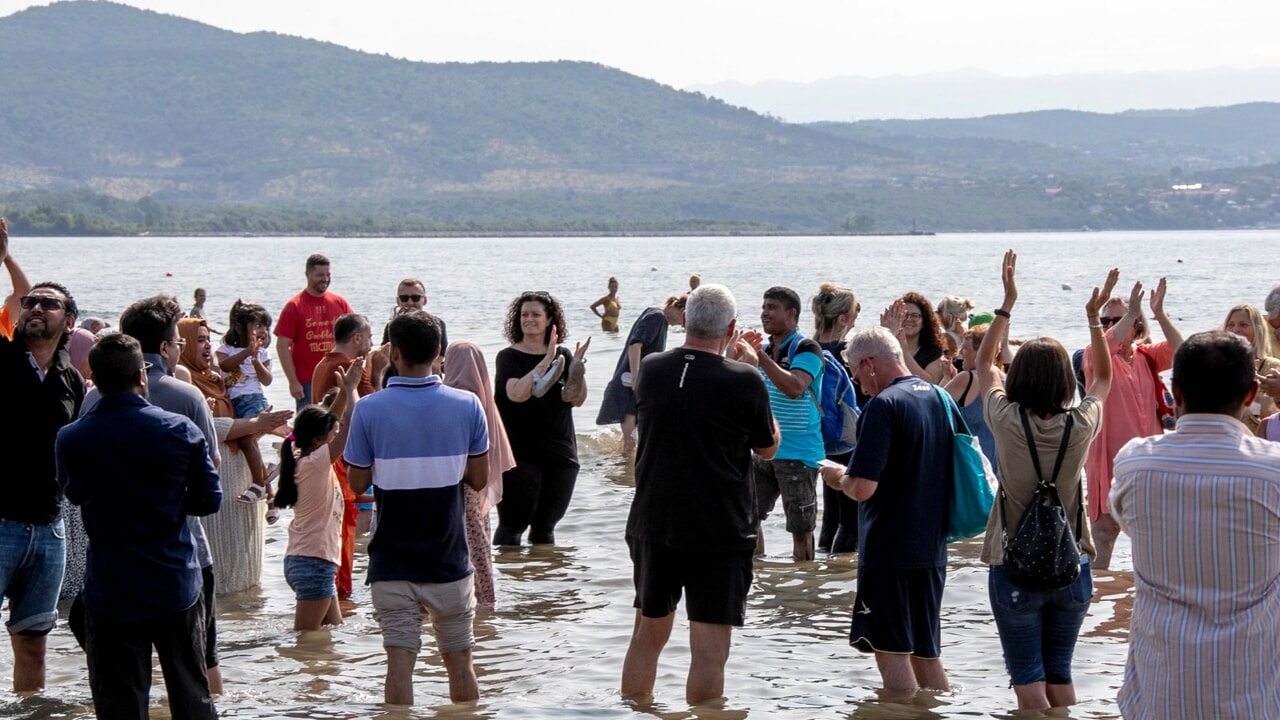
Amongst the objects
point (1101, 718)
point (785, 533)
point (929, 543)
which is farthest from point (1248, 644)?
point (785, 533)

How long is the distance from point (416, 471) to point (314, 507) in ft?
5.94

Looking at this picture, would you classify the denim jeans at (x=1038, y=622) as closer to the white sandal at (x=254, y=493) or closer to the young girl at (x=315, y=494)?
the young girl at (x=315, y=494)

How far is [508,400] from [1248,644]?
5672mm

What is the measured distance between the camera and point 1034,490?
19.1ft

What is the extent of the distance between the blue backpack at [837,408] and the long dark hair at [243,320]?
13.4 ft

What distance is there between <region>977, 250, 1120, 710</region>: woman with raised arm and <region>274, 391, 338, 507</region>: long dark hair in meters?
3.36

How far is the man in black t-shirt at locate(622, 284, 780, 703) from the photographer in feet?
19.9

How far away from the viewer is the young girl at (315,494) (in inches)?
295

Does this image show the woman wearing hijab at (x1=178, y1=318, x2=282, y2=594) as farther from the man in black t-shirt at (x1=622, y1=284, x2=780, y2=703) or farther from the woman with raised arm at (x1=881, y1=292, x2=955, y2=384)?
the woman with raised arm at (x1=881, y1=292, x2=955, y2=384)

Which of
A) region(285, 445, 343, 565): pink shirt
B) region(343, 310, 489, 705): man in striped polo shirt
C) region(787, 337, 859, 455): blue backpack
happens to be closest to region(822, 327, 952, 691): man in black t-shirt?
region(343, 310, 489, 705): man in striped polo shirt

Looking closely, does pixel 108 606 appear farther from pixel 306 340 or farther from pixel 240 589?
pixel 306 340

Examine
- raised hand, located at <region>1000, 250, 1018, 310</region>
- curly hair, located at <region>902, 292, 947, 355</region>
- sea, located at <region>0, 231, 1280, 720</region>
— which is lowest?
sea, located at <region>0, 231, 1280, 720</region>

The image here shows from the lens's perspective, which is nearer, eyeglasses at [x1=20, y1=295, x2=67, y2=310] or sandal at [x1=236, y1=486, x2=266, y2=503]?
eyeglasses at [x1=20, y1=295, x2=67, y2=310]

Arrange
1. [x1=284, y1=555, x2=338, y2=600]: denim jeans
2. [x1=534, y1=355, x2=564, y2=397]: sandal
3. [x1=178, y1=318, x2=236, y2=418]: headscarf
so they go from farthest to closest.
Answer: [x1=534, y1=355, x2=564, y2=397]: sandal < [x1=178, y1=318, x2=236, y2=418]: headscarf < [x1=284, y1=555, x2=338, y2=600]: denim jeans
